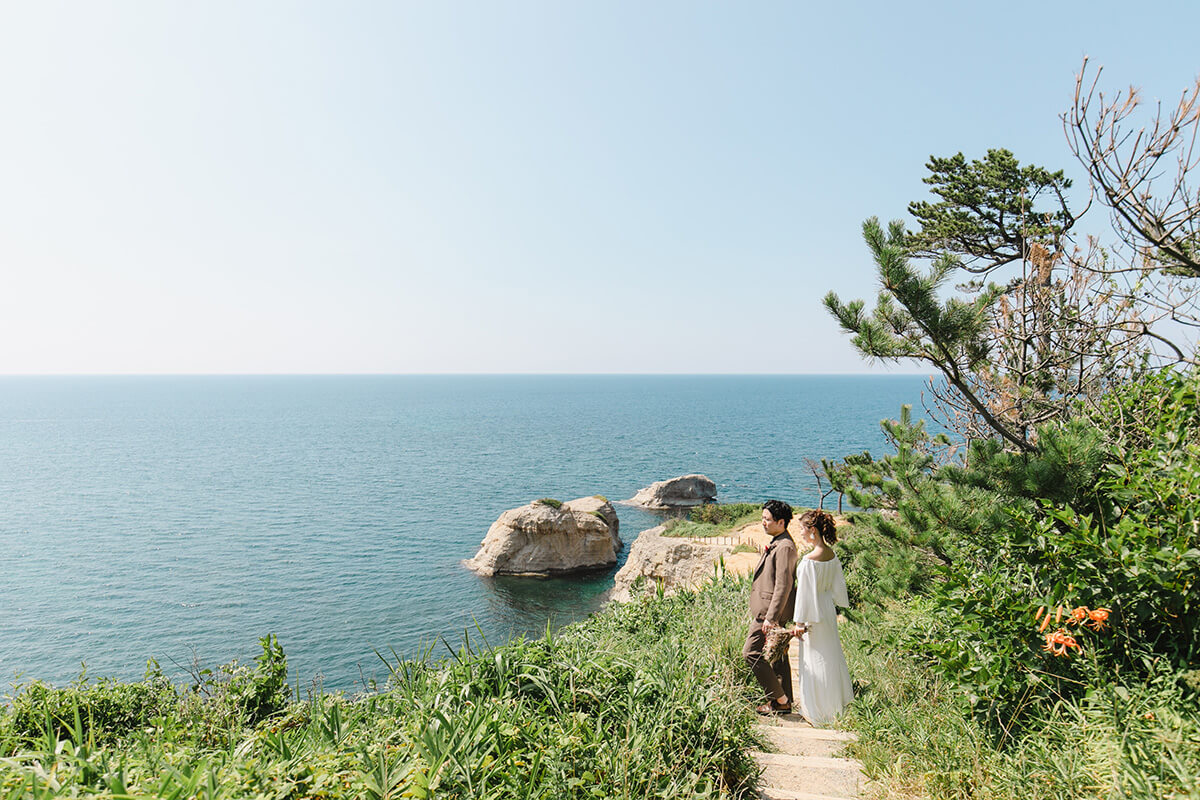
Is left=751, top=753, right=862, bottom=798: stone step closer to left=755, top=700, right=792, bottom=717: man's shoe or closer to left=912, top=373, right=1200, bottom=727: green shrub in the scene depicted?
left=912, top=373, right=1200, bottom=727: green shrub

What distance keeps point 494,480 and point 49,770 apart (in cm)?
4575

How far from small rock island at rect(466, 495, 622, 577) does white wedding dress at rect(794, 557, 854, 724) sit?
22004mm

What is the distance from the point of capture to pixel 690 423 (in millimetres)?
94000

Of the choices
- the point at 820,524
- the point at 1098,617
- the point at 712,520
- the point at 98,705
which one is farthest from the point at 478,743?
the point at 712,520

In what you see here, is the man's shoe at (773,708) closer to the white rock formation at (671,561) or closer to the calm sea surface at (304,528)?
the calm sea surface at (304,528)

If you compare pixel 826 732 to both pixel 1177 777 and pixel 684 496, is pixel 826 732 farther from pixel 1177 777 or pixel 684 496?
pixel 684 496

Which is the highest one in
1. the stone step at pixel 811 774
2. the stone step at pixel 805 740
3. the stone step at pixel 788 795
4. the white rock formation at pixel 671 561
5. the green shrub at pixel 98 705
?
the stone step at pixel 788 795

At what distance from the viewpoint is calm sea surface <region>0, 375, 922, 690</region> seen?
2077cm

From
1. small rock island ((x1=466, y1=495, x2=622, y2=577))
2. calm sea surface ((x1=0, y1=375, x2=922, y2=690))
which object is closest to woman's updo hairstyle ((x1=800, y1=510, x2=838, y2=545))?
calm sea surface ((x1=0, y1=375, x2=922, y2=690))

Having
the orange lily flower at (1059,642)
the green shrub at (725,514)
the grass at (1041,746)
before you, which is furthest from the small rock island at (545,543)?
the orange lily flower at (1059,642)

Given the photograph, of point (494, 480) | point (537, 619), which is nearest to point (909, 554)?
point (537, 619)

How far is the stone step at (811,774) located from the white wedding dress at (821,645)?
936 mm

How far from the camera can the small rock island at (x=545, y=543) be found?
26203 millimetres

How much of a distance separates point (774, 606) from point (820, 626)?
390mm
